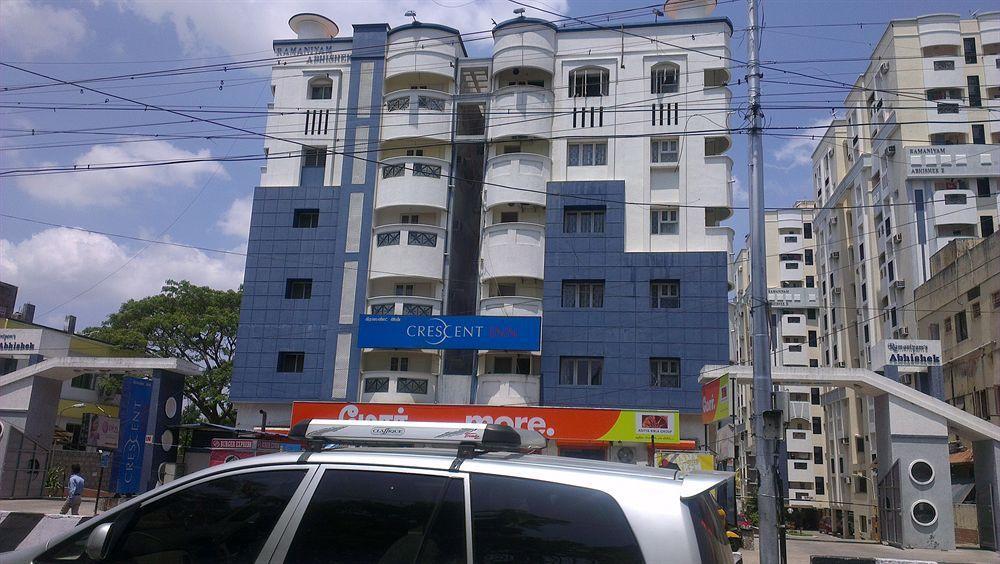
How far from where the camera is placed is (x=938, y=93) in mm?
47500

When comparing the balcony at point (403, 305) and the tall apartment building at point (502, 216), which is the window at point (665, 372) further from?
the balcony at point (403, 305)

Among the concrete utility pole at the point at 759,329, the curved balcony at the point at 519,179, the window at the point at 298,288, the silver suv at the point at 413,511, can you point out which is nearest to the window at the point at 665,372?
the curved balcony at the point at 519,179

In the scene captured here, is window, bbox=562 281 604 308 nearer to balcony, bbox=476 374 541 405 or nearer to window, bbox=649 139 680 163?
balcony, bbox=476 374 541 405

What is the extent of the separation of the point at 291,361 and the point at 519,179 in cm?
1193

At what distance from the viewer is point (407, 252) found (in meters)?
34.1

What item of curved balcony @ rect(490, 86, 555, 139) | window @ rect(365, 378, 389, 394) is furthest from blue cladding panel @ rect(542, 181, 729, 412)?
window @ rect(365, 378, 389, 394)

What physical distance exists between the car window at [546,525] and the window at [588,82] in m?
32.2

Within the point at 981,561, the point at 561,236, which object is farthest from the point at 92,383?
the point at 981,561

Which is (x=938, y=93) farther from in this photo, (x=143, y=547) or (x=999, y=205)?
(x=143, y=547)

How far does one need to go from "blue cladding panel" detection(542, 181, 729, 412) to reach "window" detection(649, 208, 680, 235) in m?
1.30

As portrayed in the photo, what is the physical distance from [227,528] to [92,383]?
49433 mm

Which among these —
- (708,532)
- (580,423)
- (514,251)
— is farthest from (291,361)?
(708,532)

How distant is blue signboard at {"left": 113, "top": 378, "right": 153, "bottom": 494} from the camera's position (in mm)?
23438

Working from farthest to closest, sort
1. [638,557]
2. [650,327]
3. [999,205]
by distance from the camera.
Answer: [999,205]
[650,327]
[638,557]
